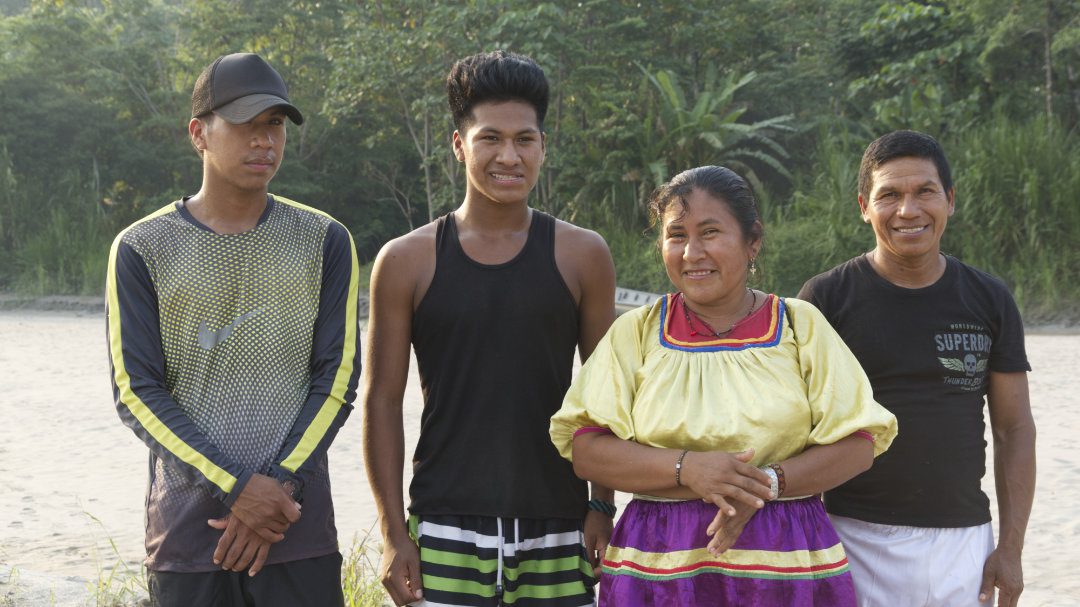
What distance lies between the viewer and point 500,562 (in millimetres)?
2676

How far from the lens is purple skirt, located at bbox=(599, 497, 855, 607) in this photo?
7.67 ft

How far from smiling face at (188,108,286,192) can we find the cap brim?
27 mm

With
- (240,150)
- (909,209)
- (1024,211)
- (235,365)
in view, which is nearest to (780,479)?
(909,209)

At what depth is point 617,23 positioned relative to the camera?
16.9m

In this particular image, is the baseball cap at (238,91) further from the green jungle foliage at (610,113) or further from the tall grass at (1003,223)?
the tall grass at (1003,223)

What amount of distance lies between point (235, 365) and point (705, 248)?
1.16 m

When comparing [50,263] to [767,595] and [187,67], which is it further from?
[767,595]

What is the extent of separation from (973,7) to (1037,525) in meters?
10.8

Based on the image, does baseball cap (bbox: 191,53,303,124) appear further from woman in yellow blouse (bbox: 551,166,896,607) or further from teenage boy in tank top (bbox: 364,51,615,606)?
woman in yellow blouse (bbox: 551,166,896,607)

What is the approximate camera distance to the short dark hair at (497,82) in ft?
9.04

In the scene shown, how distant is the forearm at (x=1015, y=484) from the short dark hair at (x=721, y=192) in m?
0.89

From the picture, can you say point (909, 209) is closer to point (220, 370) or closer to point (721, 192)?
point (721, 192)

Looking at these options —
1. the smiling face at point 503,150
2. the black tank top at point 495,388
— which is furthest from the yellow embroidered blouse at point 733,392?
the smiling face at point 503,150

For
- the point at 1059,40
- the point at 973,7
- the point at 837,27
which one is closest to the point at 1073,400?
the point at 1059,40
